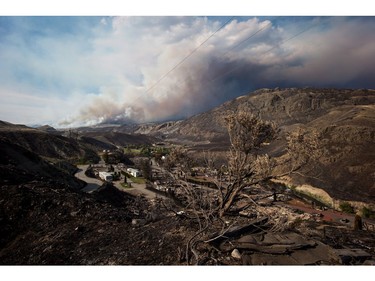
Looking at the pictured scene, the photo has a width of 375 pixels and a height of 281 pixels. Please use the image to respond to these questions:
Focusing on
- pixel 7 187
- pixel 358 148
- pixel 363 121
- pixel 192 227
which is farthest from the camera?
pixel 363 121

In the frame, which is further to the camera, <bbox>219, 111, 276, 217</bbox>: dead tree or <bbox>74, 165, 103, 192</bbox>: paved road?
<bbox>74, 165, 103, 192</bbox>: paved road

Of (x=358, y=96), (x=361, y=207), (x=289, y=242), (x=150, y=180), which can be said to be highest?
(x=358, y=96)

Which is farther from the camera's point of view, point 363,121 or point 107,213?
point 363,121

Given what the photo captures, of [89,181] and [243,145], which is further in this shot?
[89,181]

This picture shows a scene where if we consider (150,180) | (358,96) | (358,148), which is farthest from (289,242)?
A: (358,96)

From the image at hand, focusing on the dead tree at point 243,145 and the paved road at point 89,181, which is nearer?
the dead tree at point 243,145

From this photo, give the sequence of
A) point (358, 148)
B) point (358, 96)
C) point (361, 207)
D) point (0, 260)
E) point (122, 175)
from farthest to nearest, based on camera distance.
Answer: point (358, 96) < point (358, 148) < point (122, 175) < point (361, 207) < point (0, 260)

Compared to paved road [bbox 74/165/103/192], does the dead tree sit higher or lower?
higher

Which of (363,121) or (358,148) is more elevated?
(363,121)

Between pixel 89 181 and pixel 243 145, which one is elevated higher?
pixel 243 145

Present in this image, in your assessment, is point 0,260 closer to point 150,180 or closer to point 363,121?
point 150,180

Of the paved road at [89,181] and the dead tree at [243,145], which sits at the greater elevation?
the dead tree at [243,145]
